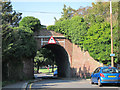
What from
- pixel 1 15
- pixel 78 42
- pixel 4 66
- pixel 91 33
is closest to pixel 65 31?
pixel 78 42

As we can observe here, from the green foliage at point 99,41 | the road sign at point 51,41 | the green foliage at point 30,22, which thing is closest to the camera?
the green foliage at point 99,41

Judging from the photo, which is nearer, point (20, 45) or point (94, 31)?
point (20, 45)

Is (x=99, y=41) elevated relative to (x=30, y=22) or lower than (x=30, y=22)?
lower

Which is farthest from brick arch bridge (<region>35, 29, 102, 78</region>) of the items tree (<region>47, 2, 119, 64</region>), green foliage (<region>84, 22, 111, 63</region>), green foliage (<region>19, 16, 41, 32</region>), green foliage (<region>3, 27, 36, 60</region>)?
green foliage (<region>3, 27, 36, 60</region>)

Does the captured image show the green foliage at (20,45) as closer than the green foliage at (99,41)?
Yes

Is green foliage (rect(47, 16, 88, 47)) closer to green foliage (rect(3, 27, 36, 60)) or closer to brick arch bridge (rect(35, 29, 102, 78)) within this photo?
brick arch bridge (rect(35, 29, 102, 78))

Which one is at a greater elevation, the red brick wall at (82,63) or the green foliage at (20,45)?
the green foliage at (20,45)

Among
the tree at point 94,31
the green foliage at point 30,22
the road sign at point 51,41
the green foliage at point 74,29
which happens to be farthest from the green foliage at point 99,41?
the green foliage at point 30,22

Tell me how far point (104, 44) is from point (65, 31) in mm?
6739

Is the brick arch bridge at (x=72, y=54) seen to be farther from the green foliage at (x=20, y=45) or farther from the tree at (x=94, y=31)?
the green foliage at (x=20, y=45)

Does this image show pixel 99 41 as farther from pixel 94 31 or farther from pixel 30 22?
pixel 30 22

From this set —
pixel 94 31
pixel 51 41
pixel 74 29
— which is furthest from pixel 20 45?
pixel 94 31

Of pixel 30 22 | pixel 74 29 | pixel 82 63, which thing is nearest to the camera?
pixel 30 22

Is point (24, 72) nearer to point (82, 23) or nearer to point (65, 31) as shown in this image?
point (65, 31)
